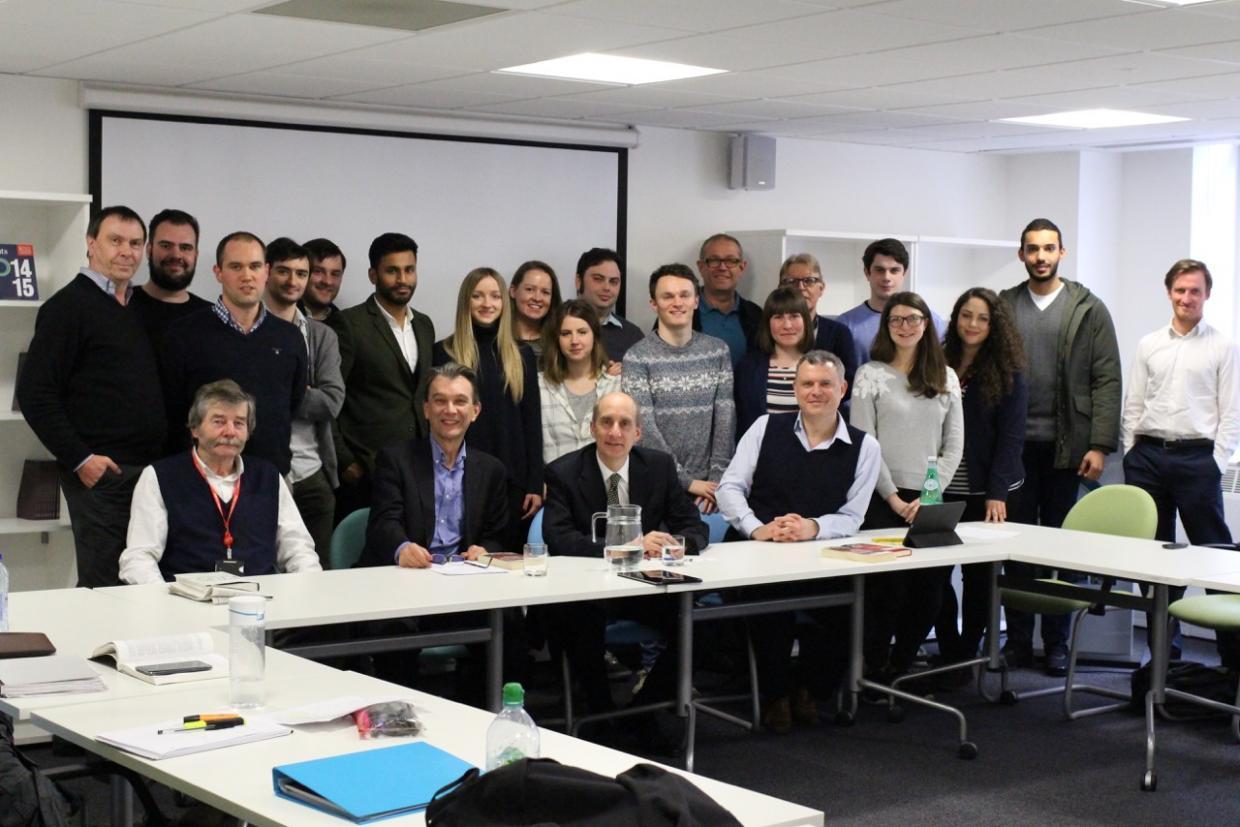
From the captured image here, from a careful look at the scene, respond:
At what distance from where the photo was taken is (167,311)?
223 inches

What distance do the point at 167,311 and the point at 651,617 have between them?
2115 mm

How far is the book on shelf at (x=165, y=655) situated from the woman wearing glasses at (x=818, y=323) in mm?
3309

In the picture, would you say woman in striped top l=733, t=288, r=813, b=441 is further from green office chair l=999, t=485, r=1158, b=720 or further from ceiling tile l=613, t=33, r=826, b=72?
green office chair l=999, t=485, r=1158, b=720

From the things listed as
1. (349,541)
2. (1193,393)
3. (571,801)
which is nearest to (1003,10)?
(349,541)

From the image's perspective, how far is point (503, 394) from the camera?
19.4 ft

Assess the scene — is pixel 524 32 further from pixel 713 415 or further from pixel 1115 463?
pixel 1115 463

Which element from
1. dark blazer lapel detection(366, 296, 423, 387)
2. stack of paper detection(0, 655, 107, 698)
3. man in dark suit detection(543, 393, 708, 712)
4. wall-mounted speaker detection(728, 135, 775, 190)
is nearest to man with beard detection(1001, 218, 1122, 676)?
wall-mounted speaker detection(728, 135, 775, 190)

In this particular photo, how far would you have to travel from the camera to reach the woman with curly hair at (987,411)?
6.40 meters

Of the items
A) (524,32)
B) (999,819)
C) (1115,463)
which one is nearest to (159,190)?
(524,32)

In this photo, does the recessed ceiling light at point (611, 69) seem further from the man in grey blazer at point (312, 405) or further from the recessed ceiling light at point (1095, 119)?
the recessed ceiling light at point (1095, 119)

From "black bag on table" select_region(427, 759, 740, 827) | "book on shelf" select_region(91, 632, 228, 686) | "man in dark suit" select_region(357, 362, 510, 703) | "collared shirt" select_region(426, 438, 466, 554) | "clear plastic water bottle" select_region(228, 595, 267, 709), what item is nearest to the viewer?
"black bag on table" select_region(427, 759, 740, 827)

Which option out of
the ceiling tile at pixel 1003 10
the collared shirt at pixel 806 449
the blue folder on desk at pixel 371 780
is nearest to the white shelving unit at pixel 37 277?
the collared shirt at pixel 806 449

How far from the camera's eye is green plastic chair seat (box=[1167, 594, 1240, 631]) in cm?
547

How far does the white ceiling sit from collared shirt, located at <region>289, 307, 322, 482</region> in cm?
110
